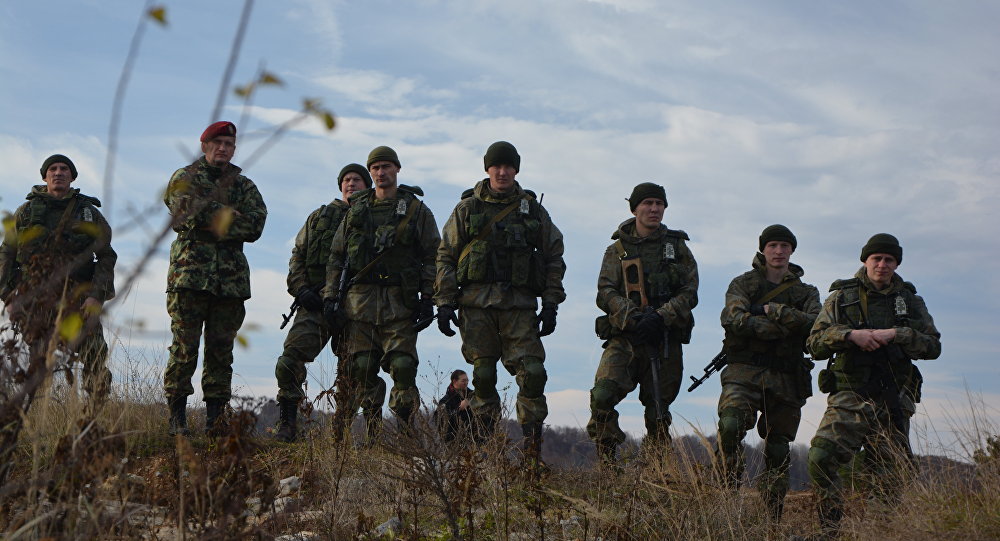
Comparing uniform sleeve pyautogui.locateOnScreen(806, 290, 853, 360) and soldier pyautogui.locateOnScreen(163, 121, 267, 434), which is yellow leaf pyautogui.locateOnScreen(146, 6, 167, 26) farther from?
uniform sleeve pyautogui.locateOnScreen(806, 290, 853, 360)

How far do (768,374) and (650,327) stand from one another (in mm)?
963

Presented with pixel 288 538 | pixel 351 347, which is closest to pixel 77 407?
pixel 288 538

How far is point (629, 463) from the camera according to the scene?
270 inches

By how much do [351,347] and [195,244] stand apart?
1.57 m

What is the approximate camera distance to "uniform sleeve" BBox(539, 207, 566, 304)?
25.0 ft

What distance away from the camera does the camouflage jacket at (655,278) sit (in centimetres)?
729

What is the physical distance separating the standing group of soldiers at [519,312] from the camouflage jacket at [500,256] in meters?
0.01

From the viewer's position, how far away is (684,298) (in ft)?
24.2

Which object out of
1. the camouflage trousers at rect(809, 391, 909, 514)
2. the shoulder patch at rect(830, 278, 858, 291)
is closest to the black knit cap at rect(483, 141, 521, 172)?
the shoulder patch at rect(830, 278, 858, 291)

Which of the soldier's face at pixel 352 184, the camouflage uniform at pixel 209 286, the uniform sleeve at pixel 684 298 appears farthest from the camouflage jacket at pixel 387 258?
the uniform sleeve at pixel 684 298

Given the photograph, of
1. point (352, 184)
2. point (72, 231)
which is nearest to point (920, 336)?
point (352, 184)

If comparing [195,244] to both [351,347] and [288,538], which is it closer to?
[351,347]

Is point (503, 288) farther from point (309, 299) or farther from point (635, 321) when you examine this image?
point (309, 299)

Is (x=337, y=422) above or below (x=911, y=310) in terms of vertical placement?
below
